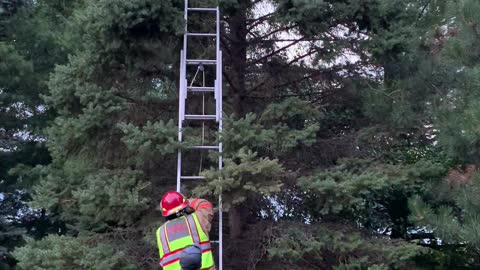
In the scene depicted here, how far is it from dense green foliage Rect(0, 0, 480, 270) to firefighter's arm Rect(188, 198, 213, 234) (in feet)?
0.59

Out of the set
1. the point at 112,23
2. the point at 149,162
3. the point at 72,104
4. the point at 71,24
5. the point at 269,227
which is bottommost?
the point at 269,227

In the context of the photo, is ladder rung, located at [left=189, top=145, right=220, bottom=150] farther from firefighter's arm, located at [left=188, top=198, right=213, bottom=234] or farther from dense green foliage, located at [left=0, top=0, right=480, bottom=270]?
firefighter's arm, located at [left=188, top=198, right=213, bottom=234]

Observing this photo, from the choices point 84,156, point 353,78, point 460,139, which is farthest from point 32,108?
point 460,139

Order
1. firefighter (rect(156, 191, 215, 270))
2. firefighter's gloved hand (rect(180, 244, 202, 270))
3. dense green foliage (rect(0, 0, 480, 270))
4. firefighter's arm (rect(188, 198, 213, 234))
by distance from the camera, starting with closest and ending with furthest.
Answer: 1. firefighter's gloved hand (rect(180, 244, 202, 270))
2. firefighter (rect(156, 191, 215, 270))
3. firefighter's arm (rect(188, 198, 213, 234))
4. dense green foliage (rect(0, 0, 480, 270))

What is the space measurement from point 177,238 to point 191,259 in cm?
28

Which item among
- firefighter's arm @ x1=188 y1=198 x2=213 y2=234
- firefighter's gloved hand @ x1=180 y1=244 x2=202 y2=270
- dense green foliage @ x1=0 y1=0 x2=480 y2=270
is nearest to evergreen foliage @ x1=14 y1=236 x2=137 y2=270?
dense green foliage @ x1=0 y1=0 x2=480 y2=270

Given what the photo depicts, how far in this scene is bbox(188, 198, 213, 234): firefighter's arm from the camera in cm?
588

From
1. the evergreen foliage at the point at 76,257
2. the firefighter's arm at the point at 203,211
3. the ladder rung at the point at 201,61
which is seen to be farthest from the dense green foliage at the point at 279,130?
the ladder rung at the point at 201,61

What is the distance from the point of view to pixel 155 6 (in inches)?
256

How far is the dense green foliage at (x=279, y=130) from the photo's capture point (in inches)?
245

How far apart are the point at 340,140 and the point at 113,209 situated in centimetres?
255

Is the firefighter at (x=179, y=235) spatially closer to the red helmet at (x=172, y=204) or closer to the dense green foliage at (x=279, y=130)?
the red helmet at (x=172, y=204)

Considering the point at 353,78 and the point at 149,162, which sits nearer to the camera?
the point at 149,162

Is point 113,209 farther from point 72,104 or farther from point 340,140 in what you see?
point 340,140
